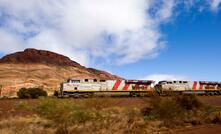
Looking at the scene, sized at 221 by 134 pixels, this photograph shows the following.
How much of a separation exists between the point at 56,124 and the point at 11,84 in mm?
98724

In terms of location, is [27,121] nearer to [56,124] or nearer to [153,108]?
[56,124]

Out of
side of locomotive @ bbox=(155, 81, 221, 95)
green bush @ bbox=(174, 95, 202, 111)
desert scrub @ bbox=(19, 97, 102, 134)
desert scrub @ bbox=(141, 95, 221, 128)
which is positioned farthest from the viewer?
side of locomotive @ bbox=(155, 81, 221, 95)

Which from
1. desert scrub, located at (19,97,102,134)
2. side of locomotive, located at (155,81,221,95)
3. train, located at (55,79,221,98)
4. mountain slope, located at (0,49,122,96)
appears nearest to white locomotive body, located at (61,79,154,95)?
train, located at (55,79,221,98)

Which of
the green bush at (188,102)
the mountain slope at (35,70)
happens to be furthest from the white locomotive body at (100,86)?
the mountain slope at (35,70)

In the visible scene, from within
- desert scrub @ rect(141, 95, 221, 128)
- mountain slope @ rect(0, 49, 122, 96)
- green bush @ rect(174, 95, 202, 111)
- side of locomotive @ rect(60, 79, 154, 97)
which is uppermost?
mountain slope @ rect(0, 49, 122, 96)

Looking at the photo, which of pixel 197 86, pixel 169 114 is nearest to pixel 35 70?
pixel 197 86

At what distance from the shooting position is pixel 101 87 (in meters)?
53.2

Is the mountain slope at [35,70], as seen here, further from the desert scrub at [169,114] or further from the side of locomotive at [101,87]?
the desert scrub at [169,114]

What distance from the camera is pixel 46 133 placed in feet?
61.3

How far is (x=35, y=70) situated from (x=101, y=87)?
8613 cm

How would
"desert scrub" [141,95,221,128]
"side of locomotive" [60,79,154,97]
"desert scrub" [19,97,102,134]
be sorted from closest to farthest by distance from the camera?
"desert scrub" [19,97,102,134] < "desert scrub" [141,95,221,128] < "side of locomotive" [60,79,154,97]

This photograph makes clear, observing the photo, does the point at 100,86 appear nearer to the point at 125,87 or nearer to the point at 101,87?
the point at 101,87

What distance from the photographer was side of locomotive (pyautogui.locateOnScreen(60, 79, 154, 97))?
50500mm

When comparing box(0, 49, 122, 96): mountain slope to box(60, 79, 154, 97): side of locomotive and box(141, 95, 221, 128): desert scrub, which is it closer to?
box(60, 79, 154, 97): side of locomotive
